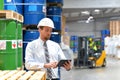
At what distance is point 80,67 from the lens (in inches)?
656

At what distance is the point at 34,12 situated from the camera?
25.5 ft

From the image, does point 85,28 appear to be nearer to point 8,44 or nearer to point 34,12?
point 34,12

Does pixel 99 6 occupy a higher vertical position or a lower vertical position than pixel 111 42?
higher

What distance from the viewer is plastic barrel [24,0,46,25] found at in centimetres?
769

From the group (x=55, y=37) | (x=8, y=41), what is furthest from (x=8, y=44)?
(x=55, y=37)

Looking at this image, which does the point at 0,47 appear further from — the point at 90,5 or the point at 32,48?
the point at 90,5

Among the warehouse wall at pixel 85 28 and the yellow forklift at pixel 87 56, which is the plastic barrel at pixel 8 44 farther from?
the warehouse wall at pixel 85 28

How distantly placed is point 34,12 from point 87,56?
356 inches

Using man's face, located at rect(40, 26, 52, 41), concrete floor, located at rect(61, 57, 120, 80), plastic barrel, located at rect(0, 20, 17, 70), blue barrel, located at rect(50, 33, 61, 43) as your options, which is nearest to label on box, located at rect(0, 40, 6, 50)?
plastic barrel, located at rect(0, 20, 17, 70)

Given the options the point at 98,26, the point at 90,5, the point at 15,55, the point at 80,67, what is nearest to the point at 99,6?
the point at 90,5

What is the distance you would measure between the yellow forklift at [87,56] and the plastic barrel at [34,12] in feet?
28.6

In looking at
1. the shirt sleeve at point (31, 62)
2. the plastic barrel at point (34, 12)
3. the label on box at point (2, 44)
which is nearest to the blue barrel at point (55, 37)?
the plastic barrel at point (34, 12)

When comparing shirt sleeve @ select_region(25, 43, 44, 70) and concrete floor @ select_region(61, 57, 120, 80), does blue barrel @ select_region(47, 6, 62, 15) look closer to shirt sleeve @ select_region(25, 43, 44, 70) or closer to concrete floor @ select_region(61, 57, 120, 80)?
concrete floor @ select_region(61, 57, 120, 80)

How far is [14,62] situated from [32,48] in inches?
46.5
